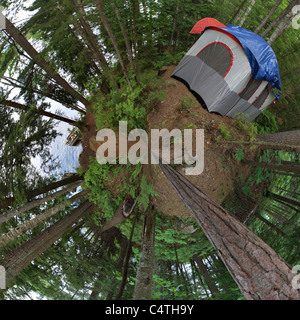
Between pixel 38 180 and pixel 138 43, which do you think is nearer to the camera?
pixel 38 180

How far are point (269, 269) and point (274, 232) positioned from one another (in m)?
3.21

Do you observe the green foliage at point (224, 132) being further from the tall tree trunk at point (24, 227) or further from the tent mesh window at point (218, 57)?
the tall tree trunk at point (24, 227)

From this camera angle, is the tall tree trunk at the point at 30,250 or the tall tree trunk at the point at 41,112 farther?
the tall tree trunk at the point at 41,112

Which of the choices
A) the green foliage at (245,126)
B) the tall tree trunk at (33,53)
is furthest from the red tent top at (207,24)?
the tall tree trunk at (33,53)

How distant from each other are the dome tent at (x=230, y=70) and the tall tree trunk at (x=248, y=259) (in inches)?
119

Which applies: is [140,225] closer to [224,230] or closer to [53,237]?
[53,237]

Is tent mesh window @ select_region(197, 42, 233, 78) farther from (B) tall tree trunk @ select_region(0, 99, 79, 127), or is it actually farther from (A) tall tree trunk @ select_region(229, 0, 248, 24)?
(B) tall tree trunk @ select_region(0, 99, 79, 127)

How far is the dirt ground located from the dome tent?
0.24 metres

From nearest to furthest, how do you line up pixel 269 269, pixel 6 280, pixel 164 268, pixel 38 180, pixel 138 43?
1. pixel 269 269
2. pixel 6 280
3. pixel 38 180
4. pixel 138 43
5. pixel 164 268

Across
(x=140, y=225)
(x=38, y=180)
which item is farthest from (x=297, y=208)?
(x=38, y=180)

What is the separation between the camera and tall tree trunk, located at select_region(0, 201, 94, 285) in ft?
9.49

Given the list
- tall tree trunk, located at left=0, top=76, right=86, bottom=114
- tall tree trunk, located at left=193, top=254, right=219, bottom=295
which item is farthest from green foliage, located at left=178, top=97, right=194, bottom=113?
tall tree trunk, located at left=193, top=254, right=219, bottom=295

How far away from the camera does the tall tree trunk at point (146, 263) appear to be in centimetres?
290

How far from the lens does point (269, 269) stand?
155 cm
